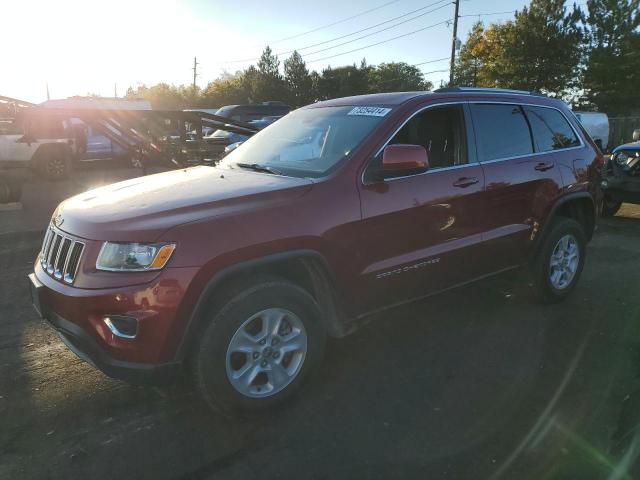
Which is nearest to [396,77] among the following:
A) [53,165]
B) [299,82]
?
[299,82]

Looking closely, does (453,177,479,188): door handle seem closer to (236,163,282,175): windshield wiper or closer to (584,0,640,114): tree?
(236,163,282,175): windshield wiper

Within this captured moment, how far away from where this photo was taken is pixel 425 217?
138 inches

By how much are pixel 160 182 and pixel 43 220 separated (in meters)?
6.30

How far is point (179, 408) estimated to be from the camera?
3.09 m

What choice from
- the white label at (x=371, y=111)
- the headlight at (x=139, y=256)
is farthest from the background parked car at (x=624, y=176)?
the headlight at (x=139, y=256)

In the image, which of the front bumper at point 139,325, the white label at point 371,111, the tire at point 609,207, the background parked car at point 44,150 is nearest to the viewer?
the front bumper at point 139,325

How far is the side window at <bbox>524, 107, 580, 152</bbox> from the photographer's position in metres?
4.55

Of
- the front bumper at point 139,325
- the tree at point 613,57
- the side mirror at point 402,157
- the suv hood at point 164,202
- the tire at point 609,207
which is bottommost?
the tire at point 609,207

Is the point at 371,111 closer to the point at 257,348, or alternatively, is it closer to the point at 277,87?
the point at 257,348

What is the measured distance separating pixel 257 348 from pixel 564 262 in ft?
10.6

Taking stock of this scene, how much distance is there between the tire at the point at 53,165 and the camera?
1335 cm

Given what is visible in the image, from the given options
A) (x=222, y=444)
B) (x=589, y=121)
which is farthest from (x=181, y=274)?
(x=589, y=121)

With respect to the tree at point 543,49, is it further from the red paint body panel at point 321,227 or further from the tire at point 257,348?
the tire at point 257,348

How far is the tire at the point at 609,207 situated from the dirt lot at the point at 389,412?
207 inches
